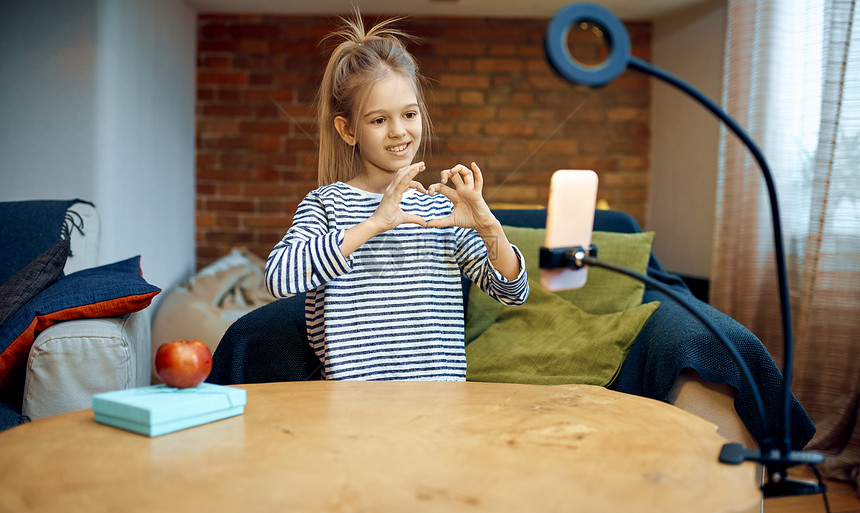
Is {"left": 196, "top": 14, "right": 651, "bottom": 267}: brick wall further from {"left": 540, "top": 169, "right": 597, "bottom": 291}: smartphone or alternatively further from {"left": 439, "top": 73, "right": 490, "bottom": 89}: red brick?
{"left": 540, "top": 169, "right": 597, "bottom": 291}: smartphone

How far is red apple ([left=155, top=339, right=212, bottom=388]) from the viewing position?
817 millimetres

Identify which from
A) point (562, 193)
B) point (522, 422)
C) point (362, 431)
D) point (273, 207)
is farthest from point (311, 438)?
point (273, 207)

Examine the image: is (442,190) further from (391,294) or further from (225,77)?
(225,77)

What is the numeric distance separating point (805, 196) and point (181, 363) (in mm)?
2068

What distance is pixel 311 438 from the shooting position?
74cm

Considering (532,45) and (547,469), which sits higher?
(532,45)

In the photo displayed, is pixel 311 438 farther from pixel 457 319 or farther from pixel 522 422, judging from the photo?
pixel 457 319

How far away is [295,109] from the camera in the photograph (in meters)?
3.34

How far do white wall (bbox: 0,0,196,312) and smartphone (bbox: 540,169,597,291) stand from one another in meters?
2.06

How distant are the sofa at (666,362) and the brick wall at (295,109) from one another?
6.04ft

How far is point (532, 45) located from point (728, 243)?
1.43 m

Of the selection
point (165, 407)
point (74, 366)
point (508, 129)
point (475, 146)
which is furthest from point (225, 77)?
point (165, 407)

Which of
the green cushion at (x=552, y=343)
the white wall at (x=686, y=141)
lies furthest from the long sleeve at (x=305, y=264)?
the white wall at (x=686, y=141)

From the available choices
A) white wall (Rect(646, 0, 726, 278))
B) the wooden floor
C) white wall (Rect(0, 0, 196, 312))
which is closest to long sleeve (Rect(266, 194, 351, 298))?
the wooden floor
